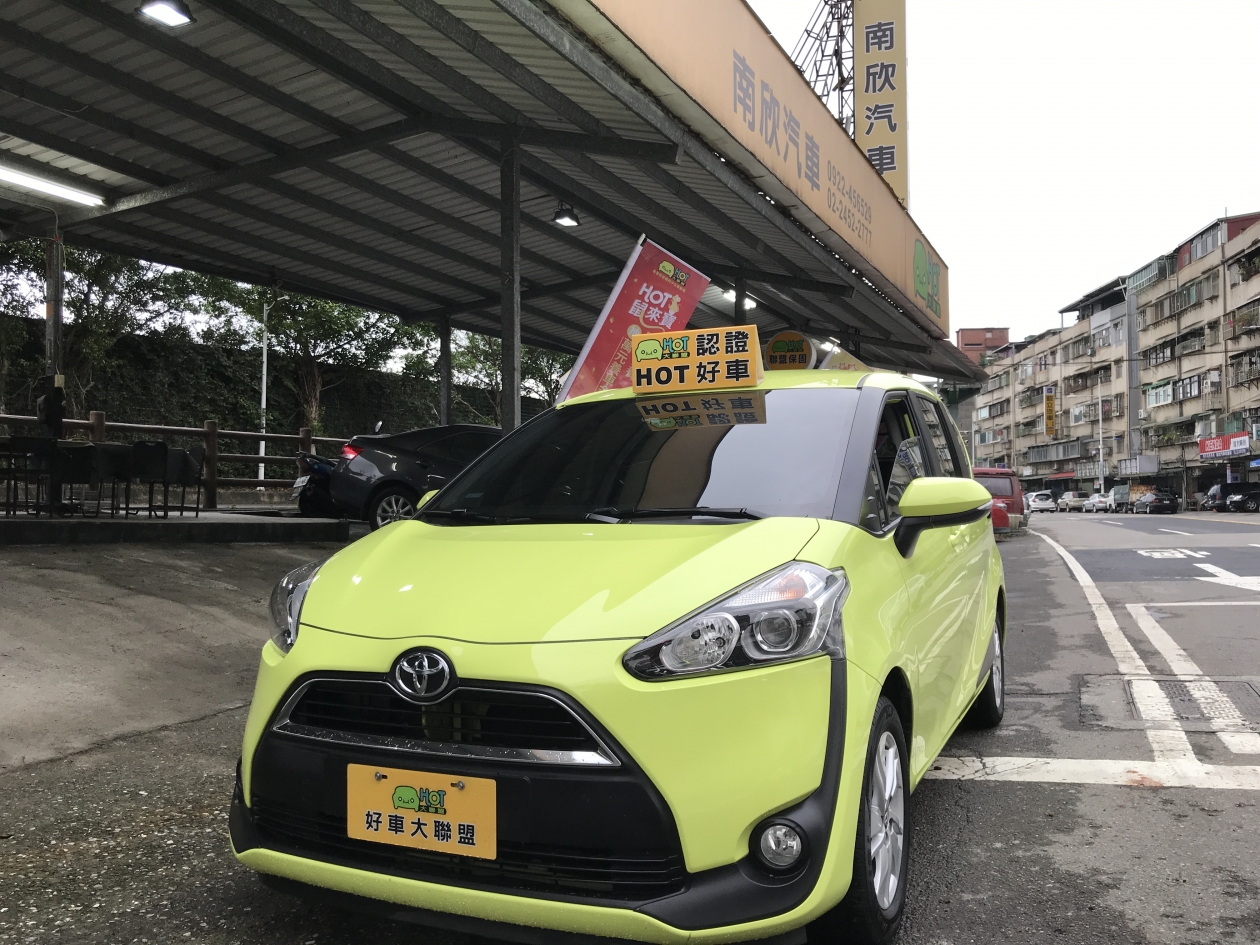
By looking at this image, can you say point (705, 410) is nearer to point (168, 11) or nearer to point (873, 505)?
point (873, 505)

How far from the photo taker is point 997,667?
4.84 m

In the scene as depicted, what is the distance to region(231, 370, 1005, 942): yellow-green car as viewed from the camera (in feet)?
6.70

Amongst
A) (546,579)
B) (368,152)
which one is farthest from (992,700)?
(368,152)

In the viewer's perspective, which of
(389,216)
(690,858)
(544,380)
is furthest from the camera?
(544,380)

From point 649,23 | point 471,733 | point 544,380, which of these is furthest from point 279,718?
point 544,380

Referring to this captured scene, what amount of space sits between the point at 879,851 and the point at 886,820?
0.35 ft

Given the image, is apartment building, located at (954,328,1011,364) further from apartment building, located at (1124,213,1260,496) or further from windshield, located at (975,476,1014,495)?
windshield, located at (975,476,1014,495)

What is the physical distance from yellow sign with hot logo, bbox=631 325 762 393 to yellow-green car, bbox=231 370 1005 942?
2.69 feet

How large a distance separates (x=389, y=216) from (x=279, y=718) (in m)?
8.74

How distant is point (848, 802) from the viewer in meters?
2.20

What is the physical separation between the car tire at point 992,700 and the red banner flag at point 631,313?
3.63 m

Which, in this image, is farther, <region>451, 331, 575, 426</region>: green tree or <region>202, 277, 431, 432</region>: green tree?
<region>451, 331, 575, 426</region>: green tree

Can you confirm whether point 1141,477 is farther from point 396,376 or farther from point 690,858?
point 690,858

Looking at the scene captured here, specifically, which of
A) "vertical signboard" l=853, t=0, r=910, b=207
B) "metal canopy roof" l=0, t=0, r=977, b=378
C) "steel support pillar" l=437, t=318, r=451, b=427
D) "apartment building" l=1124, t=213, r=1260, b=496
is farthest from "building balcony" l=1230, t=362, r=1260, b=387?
"steel support pillar" l=437, t=318, r=451, b=427
